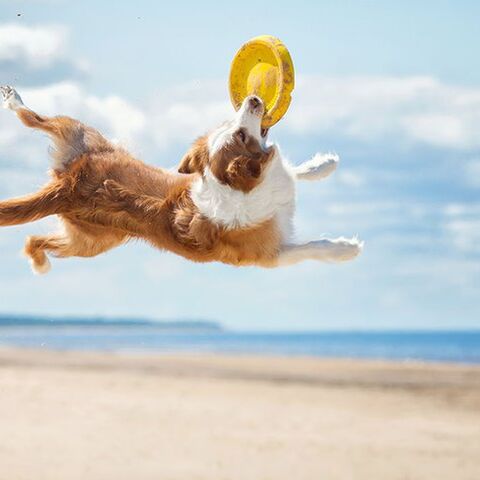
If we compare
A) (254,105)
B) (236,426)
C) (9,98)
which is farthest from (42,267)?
(236,426)

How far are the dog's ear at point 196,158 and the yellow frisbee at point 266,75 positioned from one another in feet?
1.14

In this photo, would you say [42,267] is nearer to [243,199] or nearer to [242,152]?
[243,199]

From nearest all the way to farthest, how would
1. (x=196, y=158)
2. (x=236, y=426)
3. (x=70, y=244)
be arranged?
(x=196, y=158)
(x=70, y=244)
(x=236, y=426)

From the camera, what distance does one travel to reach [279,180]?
6.56 m

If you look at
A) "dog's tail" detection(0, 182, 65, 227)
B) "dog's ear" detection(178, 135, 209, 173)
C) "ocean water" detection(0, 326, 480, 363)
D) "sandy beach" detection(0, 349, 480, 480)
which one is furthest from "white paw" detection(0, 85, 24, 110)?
"ocean water" detection(0, 326, 480, 363)

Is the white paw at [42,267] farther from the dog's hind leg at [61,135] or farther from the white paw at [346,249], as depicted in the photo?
the white paw at [346,249]

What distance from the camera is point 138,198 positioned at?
6.51m

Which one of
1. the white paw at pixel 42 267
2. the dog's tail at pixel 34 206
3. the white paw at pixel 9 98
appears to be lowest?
the white paw at pixel 42 267

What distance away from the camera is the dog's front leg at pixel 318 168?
7004mm

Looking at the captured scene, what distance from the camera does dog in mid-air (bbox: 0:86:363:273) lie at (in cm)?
639

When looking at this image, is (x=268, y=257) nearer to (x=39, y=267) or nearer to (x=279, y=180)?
(x=279, y=180)

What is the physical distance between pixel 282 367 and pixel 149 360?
18.0ft

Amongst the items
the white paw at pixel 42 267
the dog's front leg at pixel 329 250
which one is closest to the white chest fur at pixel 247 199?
the dog's front leg at pixel 329 250

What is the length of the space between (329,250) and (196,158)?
100 centimetres
